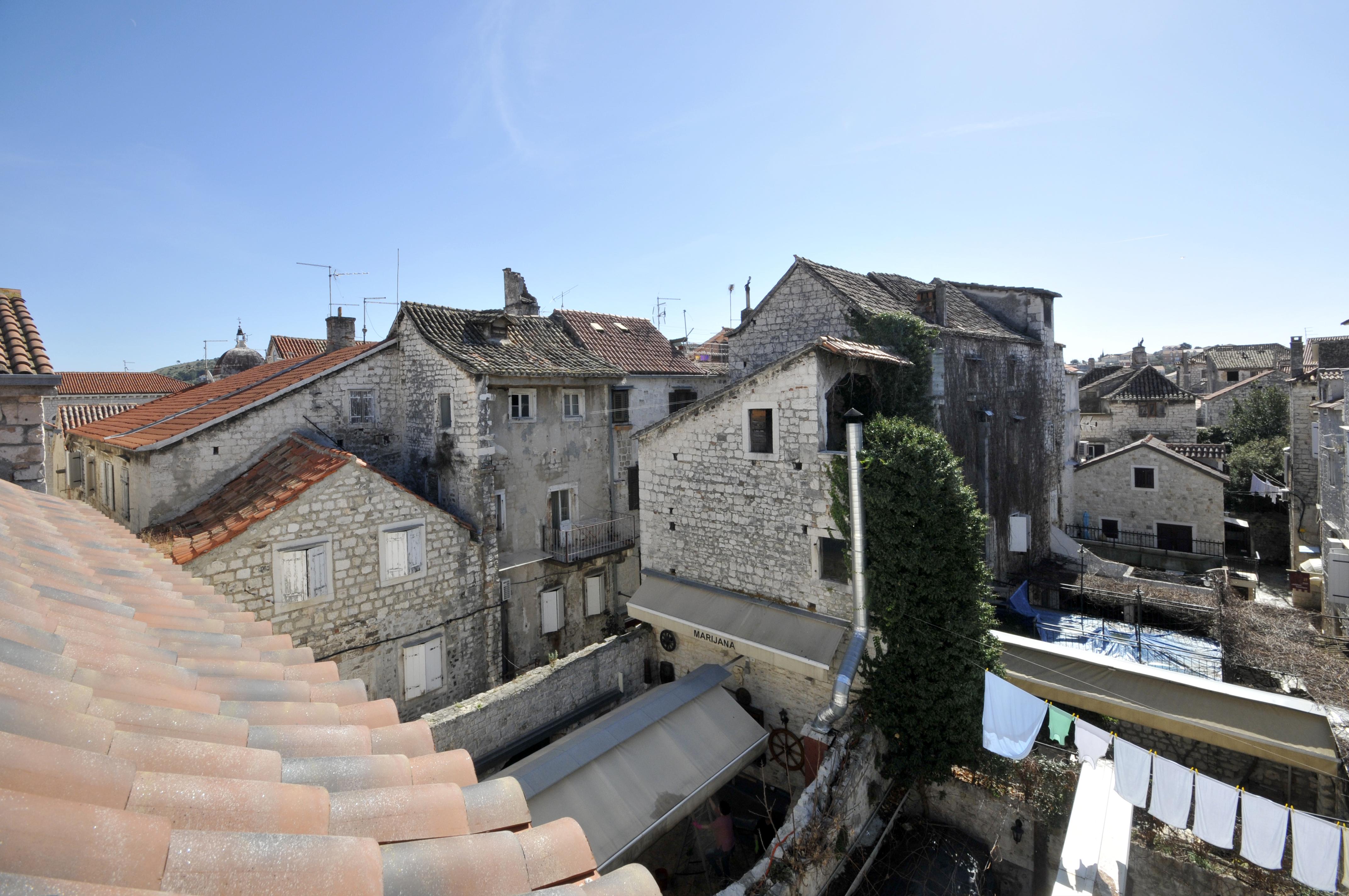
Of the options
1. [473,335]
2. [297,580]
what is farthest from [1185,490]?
[297,580]

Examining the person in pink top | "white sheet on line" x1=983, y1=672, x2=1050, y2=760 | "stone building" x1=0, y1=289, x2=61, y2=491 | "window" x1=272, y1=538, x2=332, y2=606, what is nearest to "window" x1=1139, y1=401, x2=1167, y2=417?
"white sheet on line" x1=983, y1=672, x2=1050, y2=760

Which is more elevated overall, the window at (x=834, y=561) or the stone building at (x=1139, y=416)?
the stone building at (x=1139, y=416)

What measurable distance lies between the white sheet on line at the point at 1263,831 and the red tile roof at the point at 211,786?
34.8ft

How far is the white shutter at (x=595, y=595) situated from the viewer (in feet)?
64.3

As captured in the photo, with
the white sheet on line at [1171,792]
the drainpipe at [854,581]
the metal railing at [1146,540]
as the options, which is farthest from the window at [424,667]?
the metal railing at [1146,540]

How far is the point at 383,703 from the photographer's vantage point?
4.11 meters

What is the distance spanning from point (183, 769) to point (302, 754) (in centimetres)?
68

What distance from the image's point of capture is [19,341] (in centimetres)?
794

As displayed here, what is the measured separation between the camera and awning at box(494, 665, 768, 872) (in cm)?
978

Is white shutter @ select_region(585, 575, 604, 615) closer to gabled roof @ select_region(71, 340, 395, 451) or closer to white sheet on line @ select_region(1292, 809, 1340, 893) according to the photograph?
gabled roof @ select_region(71, 340, 395, 451)

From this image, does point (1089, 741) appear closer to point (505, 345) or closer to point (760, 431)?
point (760, 431)

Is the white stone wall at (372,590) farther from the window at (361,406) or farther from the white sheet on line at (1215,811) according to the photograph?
the white sheet on line at (1215,811)

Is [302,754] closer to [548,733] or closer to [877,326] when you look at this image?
[548,733]

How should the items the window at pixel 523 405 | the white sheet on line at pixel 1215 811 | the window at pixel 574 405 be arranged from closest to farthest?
the white sheet on line at pixel 1215 811 → the window at pixel 523 405 → the window at pixel 574 405
